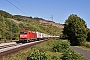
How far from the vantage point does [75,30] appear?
52812 mm

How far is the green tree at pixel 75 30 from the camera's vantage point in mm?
52216

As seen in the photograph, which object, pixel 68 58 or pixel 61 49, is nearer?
pixel 68 58

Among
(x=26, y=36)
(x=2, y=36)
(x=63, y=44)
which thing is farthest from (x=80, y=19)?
(x=63, y=44)

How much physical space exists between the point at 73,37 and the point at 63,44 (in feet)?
93.7

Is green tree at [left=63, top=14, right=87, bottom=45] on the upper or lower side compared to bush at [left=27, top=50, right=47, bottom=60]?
upper

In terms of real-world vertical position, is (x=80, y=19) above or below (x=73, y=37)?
above

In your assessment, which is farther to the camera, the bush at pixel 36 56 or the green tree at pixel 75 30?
the green tree at pixel 75 30

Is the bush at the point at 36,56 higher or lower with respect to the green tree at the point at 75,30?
lower

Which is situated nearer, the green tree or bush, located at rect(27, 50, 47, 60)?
bush, located at rect(27, 50, 47, 60)

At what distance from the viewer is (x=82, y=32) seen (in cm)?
5262

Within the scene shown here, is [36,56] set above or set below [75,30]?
below

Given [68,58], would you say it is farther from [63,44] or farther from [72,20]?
[72,20]

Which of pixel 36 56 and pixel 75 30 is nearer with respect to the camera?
pixel 36 56

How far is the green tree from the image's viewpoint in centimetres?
5222
